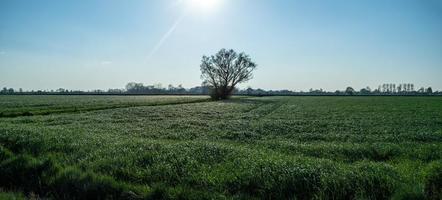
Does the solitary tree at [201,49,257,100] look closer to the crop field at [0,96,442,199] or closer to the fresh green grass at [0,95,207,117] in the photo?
the fresh green grass at [0,95,207,117]

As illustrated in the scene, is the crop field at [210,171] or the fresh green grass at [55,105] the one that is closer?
the crop field at [210,171]

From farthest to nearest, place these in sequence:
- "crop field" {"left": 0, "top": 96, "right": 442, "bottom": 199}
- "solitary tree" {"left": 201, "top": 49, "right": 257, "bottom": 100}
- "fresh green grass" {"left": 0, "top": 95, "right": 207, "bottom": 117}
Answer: "solitary tree" {"left": 201, "top": 49, "right": 257, "bottom": 100}
"fresh green grass" {"left": 0, "top": 95, "right": 207, "bottom": 117}
"crop field" {"left": 0, "top": 96, "right": 442, "bottom": 199}

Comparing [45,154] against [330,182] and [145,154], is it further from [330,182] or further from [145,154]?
[330,182]

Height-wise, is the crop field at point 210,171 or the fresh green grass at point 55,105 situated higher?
the crop field at point 210,171

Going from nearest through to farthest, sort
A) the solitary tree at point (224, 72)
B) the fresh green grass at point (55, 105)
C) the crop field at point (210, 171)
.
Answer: the crop field at point (210, 171) < the fresh green grass at point (55, 105) < the solitary tree at point (224, 72)

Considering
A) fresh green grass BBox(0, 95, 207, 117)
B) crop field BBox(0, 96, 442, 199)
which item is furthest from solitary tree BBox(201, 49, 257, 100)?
crop field BBox(0, 96, 442, 199)

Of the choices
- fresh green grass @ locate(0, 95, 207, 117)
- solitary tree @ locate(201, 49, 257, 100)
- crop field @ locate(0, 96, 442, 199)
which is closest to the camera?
crop field @ locate(0, 96, 442, 199)

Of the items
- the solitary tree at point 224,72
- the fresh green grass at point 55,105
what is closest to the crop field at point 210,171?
the fresh green grass at point 55,105

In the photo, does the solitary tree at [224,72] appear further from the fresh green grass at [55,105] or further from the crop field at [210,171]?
the crop field at [210,171]

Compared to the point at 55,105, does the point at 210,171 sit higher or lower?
higher

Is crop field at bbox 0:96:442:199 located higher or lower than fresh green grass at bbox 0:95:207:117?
higher

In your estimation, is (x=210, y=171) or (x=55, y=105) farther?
(x=55, y=105)

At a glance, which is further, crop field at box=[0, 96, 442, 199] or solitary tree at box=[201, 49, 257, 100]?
solitary tree at box=[201, 49, 257, 100]

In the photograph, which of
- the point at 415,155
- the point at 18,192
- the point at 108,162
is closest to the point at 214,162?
the point at 108,162
